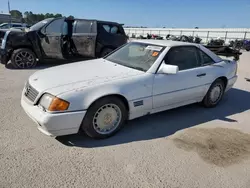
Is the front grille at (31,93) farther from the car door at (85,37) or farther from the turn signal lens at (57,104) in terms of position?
the car door at (85,37)

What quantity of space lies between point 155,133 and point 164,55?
1.32 meters

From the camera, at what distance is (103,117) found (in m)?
3.21

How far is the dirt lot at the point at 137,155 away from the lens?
2441 mm

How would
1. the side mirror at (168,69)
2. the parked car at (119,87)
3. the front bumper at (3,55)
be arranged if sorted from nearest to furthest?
the parked car at (119,87) < the side mirror at (168,69) < the front bumper at (3,55)

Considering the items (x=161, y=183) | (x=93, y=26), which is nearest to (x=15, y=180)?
(x=161, y=183)

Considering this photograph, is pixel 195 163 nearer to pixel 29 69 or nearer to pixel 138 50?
pixel 138 50

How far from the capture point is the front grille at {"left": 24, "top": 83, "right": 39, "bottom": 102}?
3068 millimetres

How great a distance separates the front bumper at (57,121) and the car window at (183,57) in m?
1.85

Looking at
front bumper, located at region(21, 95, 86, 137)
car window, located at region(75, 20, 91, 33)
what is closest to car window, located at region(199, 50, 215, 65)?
front bumper, located at region(21, 95, 86, 137)

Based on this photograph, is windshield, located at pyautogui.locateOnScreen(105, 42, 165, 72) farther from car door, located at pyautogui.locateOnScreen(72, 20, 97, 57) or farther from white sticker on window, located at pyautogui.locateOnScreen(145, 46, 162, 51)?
car door, located at pyautogui.locateOnScreen(72, 20, 97, 57)

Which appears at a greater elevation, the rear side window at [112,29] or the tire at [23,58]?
the rear side window at [112,29]

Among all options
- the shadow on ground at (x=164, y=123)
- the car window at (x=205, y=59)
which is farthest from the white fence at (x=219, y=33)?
the car window at (x=205, y=59)

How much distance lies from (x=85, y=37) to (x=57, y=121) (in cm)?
591

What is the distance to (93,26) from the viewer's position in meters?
8.34
